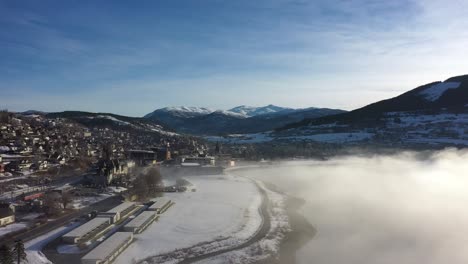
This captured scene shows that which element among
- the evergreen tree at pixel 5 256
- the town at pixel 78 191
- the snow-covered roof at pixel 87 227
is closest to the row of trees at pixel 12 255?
the evergreen tree at pixel 5 256

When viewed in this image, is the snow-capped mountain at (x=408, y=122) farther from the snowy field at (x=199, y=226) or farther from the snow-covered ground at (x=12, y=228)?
the snow-covered ground at (x=12, y=228)

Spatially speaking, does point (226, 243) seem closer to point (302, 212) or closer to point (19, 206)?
point (302, 212)

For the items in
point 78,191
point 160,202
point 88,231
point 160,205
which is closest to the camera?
point 88,231

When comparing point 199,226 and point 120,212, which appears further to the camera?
point 120,212

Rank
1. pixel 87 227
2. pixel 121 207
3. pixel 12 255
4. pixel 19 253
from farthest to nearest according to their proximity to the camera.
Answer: pixel 121 207 < pixel 87 227 < pixel 12 255 < pixel 19 253

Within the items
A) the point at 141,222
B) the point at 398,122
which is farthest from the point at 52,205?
the point at 398,122

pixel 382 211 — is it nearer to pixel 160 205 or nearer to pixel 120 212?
pixel 160 205

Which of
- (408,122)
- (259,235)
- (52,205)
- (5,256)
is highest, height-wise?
(408,122)
